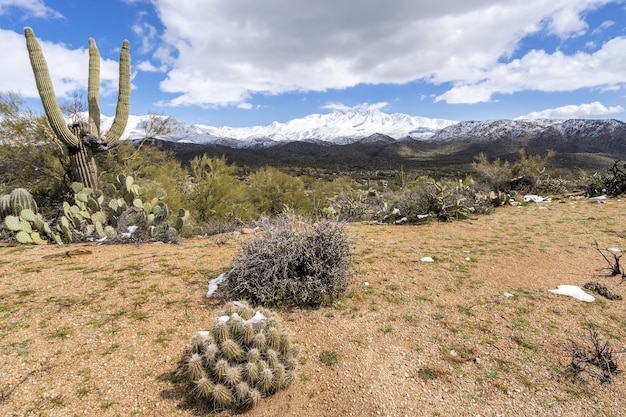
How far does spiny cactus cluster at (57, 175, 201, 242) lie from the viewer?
716 centimetres

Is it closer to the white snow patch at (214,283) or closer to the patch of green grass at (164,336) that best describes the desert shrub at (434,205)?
the white snow patch at (214,283)

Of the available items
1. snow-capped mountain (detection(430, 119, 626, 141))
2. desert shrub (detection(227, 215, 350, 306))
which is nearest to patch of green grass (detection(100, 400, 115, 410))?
desert shrub (detection(227, 215, 350, 306))

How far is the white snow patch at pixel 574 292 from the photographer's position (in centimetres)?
409

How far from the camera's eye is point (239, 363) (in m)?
2.55

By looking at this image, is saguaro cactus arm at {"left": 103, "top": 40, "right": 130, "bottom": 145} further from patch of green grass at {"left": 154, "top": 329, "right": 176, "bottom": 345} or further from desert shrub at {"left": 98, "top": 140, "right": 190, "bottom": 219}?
patch of green grass at {"left": 154, "top": 329, "right": 176, "bottom": 345}

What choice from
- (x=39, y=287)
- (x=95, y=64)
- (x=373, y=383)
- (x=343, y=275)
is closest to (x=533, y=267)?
(x=343, y=275)

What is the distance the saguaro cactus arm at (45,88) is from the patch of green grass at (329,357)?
8839 millimetres

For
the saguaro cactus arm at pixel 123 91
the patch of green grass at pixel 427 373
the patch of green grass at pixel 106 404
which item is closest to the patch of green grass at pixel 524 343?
the patch of green grass at pixel 427 373

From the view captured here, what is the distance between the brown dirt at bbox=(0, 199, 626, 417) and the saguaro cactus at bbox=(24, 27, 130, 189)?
3305 millimetres

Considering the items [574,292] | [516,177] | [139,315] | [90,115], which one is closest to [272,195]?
[90,115]

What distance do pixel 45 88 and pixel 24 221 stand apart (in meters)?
3.71

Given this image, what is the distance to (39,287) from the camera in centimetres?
430

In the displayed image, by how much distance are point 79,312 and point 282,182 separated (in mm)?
13327

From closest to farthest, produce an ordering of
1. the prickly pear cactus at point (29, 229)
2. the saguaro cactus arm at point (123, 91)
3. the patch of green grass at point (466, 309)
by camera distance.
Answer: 1. the patch of green grass at point (466, 309)
2. the prickly pear cactus at point (29, 229)
3. the saguaro cactus arm at point (123, 91)
